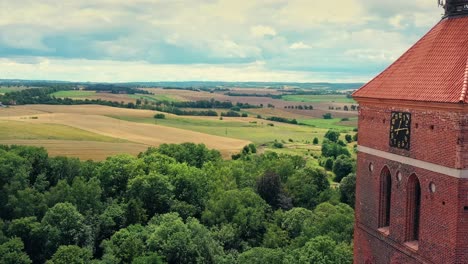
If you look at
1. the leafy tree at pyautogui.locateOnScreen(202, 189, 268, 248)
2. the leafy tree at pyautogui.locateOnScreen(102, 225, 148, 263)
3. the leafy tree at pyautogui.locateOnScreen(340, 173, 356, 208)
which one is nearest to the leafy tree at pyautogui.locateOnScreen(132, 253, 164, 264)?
the leafy tree at pyautogui.locateOnScreen(102, 225, 148, 263)

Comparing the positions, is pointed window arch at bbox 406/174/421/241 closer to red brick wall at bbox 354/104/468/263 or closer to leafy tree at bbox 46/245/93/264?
red brick wall at bbox 354/104/468/263

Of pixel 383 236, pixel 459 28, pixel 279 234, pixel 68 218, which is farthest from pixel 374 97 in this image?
pixel 68 218

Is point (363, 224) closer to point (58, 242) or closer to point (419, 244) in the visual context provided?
point (419, 244)

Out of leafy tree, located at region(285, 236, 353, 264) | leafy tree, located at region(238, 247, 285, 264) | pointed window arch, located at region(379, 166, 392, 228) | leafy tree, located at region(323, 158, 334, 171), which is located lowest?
leafy tree, located at region(323, 158, 334, 171)

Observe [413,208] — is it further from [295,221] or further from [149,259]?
[295,221]

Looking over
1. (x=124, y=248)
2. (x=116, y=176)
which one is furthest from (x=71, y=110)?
(x=124, y=248)

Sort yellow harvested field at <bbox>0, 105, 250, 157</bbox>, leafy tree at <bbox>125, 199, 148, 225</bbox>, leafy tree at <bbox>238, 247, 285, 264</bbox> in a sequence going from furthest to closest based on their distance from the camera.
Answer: yellow harvested field at <bbox>0, 105, 250, 157</bbox>, leafy tree at <bbox>125, 199, 148, 225</bbox>, leafy tree at <bbox>238, 247, 285, 264</bbox>

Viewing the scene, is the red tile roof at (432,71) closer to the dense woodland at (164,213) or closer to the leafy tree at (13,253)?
the dense woodland at (164,213)
